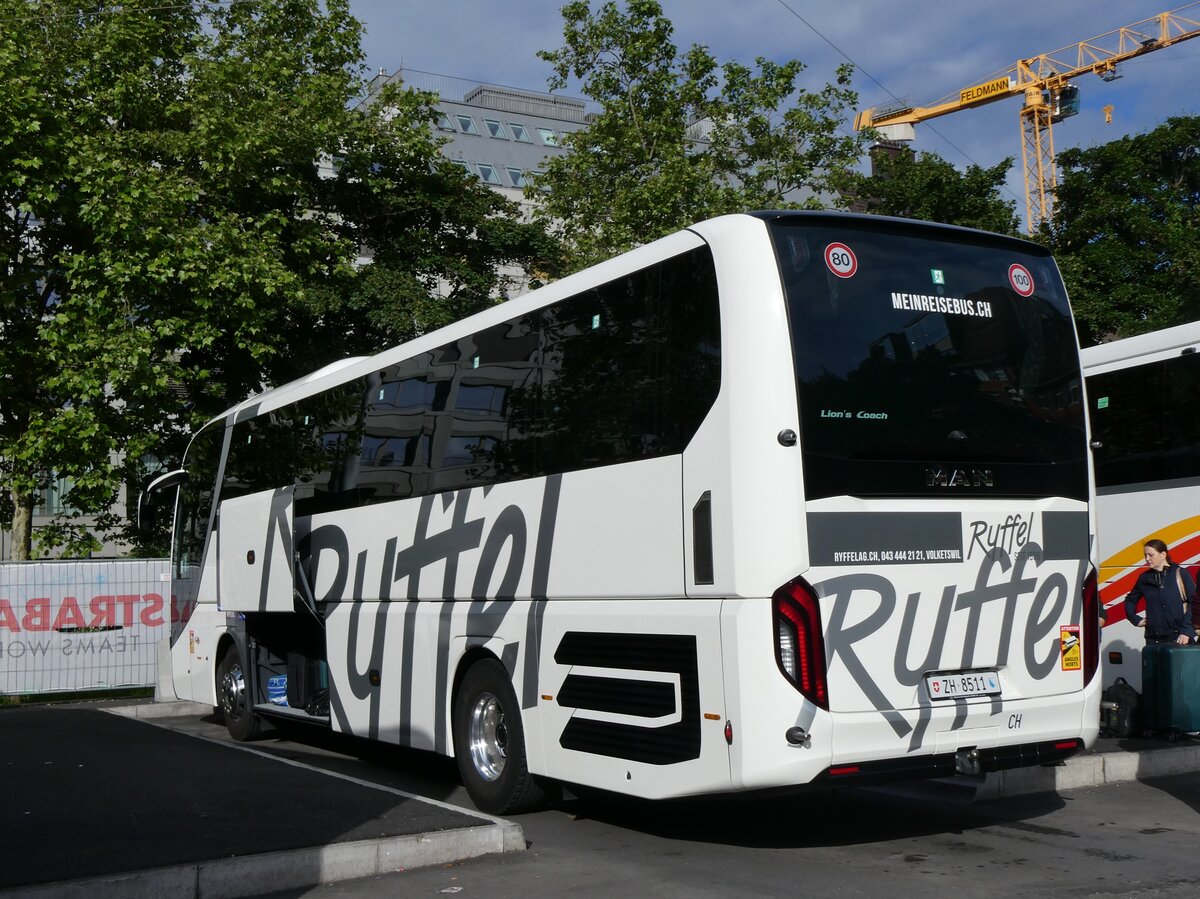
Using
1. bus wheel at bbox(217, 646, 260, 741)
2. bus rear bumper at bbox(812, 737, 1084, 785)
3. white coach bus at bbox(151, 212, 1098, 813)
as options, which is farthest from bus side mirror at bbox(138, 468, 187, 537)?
bus rear bumper at bbox(812, 737, 1084, 785)

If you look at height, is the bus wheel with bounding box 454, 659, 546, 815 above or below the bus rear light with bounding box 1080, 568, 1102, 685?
below

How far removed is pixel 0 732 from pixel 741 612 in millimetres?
10258

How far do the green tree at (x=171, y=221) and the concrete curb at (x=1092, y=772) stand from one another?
569 inches

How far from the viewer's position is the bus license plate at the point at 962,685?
7.07 m

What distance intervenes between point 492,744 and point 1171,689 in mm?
5835

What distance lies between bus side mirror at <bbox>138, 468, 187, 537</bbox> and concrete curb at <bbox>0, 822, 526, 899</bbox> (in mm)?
8591

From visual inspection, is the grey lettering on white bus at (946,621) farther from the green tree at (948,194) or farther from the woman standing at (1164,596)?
the green tree at (948,194)

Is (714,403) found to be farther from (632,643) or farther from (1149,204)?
(1149,204)

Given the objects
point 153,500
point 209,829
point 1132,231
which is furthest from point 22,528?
point 1132,231

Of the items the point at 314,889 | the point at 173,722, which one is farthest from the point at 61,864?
the point at 173,722

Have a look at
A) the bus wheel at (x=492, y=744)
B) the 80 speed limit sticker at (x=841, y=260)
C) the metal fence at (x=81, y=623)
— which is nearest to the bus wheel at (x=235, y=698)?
the bus wheel at (x=492, y=744)

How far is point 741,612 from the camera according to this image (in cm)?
664

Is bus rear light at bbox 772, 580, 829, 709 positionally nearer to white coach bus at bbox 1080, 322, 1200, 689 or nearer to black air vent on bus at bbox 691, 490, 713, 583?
black air vent on bus at bbox 691, 490, 713, 583

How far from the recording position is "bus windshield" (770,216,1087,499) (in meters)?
6.93
